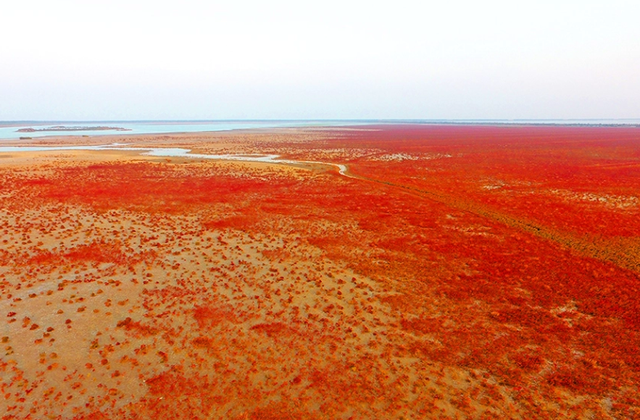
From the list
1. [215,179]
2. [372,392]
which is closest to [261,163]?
[215,179]

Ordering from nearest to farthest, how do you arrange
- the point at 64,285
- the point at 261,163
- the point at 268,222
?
the point at 64,285 → the point at 268,222 → the point at 261,163

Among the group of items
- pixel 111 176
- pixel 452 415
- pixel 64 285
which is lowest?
pixel 452 415

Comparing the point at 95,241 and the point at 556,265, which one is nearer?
the point at 556,265

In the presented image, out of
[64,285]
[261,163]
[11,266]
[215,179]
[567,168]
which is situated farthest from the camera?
[261,163]

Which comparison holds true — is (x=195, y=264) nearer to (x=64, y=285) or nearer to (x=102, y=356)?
(x=64, y=285)

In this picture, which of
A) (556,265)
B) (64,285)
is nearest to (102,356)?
(64,285)

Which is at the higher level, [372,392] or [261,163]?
[261,163]
